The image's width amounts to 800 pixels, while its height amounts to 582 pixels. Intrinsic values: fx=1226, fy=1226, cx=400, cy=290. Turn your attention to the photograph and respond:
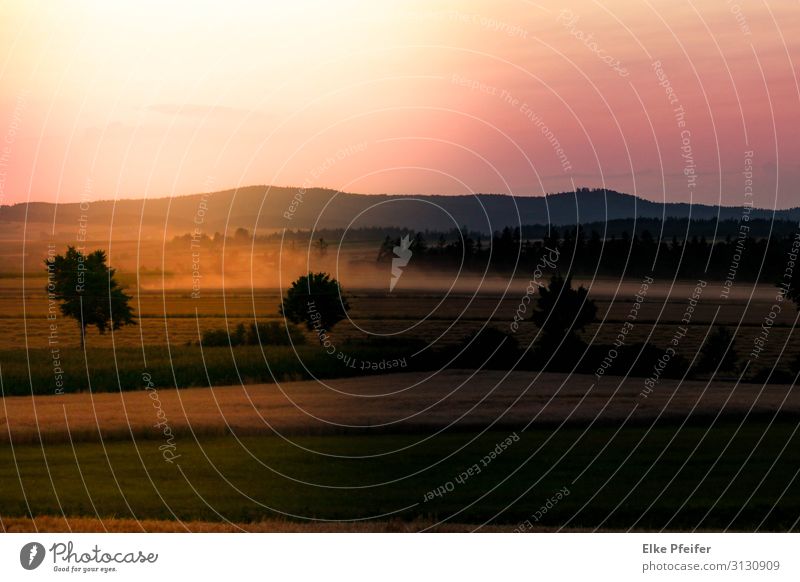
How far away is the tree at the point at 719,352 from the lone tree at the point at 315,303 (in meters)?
7.77

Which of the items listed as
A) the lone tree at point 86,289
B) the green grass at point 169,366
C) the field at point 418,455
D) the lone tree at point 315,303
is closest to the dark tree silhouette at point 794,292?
the field at point 418,455

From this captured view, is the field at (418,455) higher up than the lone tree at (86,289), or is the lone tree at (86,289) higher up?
the lone tree at (86,289)

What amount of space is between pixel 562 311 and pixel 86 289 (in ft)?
30.3

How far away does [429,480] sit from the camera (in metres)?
21.2

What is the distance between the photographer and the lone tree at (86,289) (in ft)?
75.6

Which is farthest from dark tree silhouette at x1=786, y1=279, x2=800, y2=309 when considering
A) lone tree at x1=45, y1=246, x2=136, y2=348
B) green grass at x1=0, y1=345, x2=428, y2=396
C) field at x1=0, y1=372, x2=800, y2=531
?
lone tree at x1=45, y1=246, x2=136, y2=348

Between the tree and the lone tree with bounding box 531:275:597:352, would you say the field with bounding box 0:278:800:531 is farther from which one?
the lone tree with bounding box 531:275:597:352

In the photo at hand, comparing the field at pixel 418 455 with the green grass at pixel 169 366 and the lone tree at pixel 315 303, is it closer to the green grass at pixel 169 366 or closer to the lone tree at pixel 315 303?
the green grass at pixel 169 366

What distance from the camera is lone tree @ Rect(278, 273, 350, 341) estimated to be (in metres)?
23.4

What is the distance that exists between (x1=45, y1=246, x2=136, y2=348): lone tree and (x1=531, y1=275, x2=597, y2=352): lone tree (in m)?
8.26

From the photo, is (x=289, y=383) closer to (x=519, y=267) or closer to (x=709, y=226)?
(x=519, y=267)

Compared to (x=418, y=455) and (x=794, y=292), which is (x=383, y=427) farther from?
(x=794, y=292)

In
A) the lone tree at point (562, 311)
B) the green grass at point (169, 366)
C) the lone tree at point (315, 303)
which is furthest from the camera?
the green grass at point (169, 366)

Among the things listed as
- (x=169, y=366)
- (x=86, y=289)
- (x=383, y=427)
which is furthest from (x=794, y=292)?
(x=86, y=289)
